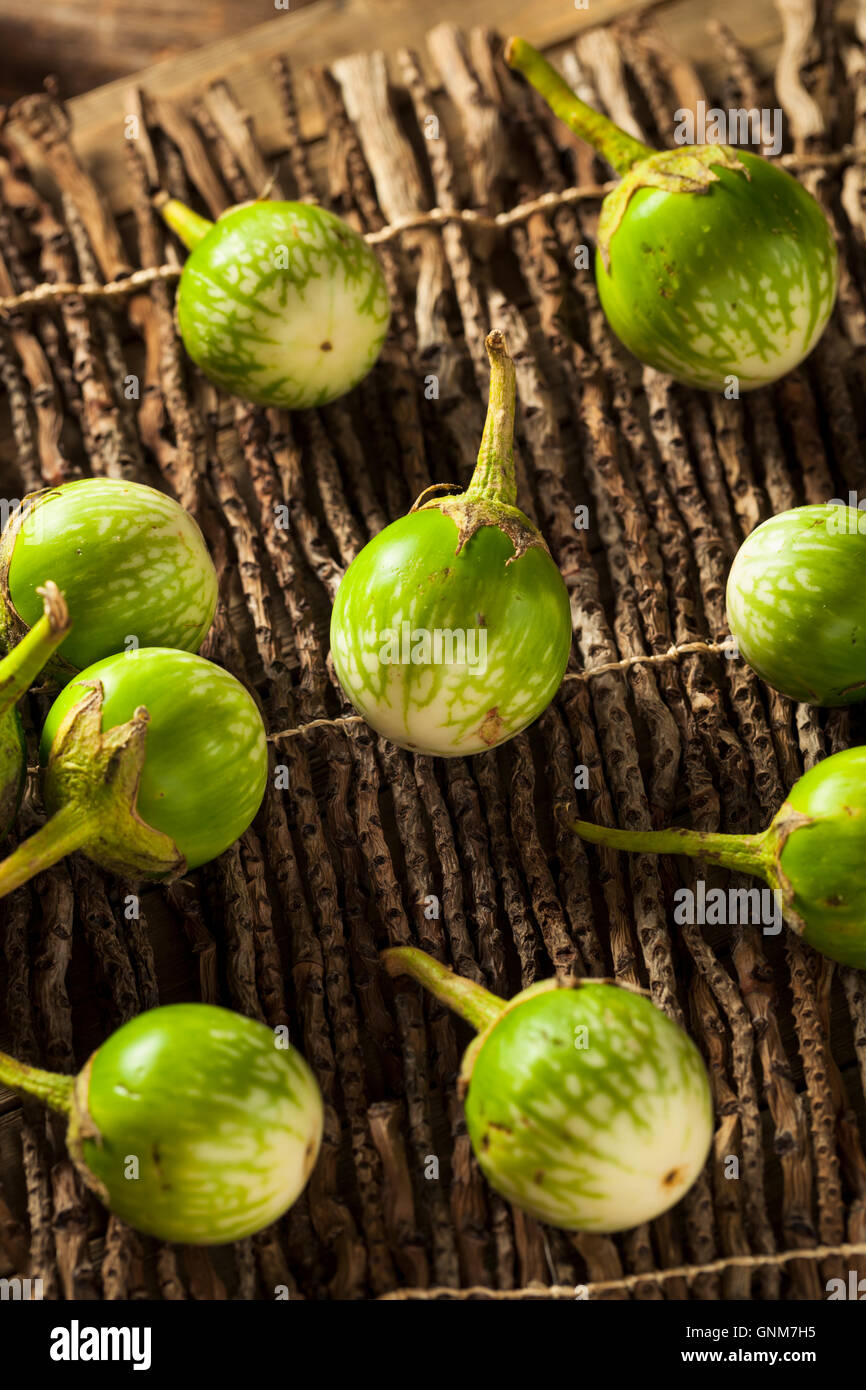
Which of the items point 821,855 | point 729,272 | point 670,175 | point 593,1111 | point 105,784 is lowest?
point 593,1111

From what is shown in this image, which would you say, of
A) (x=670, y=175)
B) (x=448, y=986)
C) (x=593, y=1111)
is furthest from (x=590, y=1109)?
(x=670, y=175)

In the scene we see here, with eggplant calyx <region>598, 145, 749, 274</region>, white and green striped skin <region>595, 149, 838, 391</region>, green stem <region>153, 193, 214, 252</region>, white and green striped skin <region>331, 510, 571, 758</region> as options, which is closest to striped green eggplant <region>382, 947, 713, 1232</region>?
white and green striped skin <region>331, 510, 571, 758</region>

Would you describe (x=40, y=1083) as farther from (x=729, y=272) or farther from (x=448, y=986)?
(x=729, y=272)

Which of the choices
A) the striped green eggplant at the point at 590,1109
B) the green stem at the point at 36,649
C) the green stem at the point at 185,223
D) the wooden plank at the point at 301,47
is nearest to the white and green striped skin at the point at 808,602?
the striped green eggplant at the point at 590,1109

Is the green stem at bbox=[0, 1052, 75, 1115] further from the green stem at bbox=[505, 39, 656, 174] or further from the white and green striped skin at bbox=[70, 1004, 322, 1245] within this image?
the green stem at bbox=[505, 39, 656, 174]

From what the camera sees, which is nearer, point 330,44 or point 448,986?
point 448,986

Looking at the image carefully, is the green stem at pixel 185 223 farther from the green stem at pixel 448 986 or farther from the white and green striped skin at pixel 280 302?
the green stem at pixel 448 986
